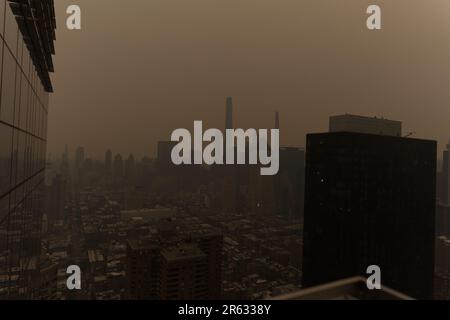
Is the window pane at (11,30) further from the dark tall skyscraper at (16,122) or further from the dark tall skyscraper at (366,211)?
the dark tall skyscraper at (366,211)

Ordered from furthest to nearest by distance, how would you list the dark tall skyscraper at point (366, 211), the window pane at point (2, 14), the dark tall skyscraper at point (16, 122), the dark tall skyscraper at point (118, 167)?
the dark tall skyscraper at point (366, 211)
the dark tall skyscraper at point (118, 167)
the dark tall skyscraper at point (16, 122)
the window pane at point (2, 14)

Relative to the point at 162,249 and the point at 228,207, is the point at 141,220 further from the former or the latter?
the point at 228,207

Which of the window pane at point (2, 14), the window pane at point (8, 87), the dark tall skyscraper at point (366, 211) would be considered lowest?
the dark tall skyscraper at point (366, 211)

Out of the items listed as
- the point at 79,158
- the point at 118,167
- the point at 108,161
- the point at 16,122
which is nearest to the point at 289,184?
the point at 118,167

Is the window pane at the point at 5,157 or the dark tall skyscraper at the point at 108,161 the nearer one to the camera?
the window pane at the point at 5,157

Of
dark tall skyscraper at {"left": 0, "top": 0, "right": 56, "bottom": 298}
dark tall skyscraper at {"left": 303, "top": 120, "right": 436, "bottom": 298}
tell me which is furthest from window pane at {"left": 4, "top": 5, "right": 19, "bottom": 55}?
dark tall skyscraper at {"left": 303, "top": 120, "right": 436, "bottom": 298}

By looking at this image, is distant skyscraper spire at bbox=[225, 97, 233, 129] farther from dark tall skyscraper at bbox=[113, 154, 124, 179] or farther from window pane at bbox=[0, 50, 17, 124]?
window pane at bbox=[0, 50, 17, 124]

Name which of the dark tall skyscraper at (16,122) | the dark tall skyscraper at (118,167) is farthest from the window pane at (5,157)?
the dark tall skyscraper at (118,167)

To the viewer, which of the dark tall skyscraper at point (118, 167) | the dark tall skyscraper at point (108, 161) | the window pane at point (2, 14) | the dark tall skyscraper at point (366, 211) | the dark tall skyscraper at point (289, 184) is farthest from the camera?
the dark tall skyscraper at point (366, 211)
